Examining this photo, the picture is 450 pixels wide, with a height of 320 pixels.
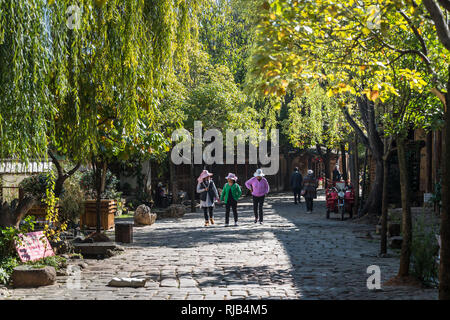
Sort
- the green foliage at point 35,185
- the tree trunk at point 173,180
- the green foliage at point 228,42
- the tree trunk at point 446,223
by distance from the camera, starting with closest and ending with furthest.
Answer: the tree trunk at point 446,223, the green foliage at point 35,185, the tree trunk at point 173,180, the green foliage at point 228,42

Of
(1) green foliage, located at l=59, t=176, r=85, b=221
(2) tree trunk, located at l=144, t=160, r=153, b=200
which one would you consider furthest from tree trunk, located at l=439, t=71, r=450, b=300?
(2) tree trunk, located at l=144, t=160, r=153, b=200

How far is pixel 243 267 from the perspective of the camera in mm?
10633

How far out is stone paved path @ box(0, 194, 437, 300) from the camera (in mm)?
8188

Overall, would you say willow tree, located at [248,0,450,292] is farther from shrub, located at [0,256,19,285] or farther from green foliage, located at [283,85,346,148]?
green foliage, located at [283,85,346,148]

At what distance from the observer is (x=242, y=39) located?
3428 cm

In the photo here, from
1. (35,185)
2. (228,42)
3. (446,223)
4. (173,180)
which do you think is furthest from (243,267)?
(228,42)

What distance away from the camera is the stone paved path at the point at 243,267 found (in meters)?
8.19

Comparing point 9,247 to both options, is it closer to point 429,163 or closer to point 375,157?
point 375,157

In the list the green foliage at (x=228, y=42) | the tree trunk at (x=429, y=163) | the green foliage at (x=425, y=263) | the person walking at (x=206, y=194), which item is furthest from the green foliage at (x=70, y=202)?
the green foliage at (x=228, y=42)

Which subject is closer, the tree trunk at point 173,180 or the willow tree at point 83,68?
the willow tree at point 83,68

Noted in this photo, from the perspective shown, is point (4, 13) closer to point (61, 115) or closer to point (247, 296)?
point (61, 115)

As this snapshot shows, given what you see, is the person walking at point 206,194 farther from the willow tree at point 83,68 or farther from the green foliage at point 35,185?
the willow tree at point 83,68
